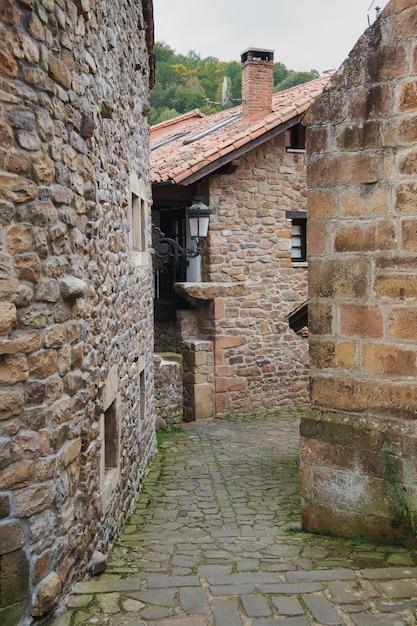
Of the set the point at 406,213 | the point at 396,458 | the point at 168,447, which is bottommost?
the point at 168,447

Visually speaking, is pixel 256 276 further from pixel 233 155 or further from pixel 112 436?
pixel 112 436

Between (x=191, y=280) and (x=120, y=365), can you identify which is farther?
(x=191, y=280)

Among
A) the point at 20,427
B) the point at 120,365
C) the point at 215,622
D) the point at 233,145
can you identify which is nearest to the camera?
the point at 20,427

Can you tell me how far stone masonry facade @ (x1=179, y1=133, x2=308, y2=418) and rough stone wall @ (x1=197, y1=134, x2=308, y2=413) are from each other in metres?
0.02

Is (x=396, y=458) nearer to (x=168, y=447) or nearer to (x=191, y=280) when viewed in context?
(x=168, y=447)

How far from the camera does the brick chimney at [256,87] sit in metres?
12.8

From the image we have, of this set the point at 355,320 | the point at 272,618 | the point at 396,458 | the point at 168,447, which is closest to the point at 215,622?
the point at 272,618

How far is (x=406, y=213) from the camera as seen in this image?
15.2ft

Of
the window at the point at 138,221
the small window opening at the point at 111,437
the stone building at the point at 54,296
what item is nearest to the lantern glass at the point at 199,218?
the window at the point at 138,221

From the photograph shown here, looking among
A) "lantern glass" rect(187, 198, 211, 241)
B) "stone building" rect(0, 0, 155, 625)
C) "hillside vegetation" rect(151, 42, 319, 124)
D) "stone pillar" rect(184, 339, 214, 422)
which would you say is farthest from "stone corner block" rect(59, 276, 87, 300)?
"hillside vegetation" rect(151, 42, 319, 124)

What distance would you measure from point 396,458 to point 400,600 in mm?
1150

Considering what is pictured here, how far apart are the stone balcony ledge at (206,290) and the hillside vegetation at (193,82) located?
22162 mm

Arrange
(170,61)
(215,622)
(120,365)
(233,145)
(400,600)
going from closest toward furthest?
(215,622)
(400,600)
(120,365)
(233,145)
(170,61)

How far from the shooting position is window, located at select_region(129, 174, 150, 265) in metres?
7.09
